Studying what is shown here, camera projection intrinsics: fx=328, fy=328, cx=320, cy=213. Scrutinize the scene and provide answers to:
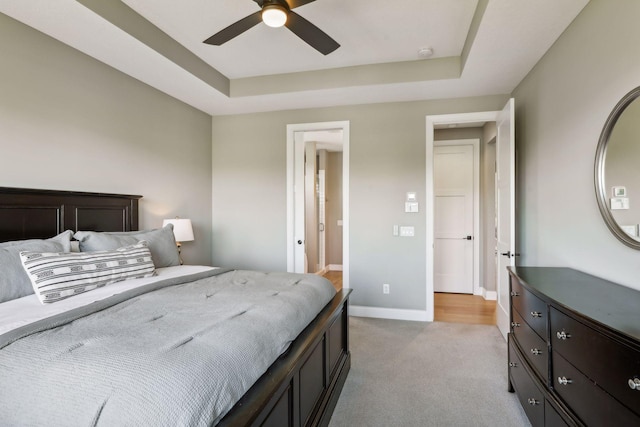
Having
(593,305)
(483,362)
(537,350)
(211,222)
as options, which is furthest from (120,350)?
(211,222)

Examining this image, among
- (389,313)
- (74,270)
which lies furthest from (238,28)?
(389,313)

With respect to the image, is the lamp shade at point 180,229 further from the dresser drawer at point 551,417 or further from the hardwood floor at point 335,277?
the dresser drawer at point 551,417

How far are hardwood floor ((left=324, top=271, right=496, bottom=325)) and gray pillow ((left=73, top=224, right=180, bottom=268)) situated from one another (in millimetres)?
2961

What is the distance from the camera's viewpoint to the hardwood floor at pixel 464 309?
3.79 metres

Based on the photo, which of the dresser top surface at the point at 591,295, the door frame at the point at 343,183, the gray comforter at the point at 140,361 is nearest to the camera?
the gray comforter at the point at 140,361

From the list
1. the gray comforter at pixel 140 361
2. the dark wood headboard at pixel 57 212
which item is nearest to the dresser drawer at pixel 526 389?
the gray comforter at pixel 140 361

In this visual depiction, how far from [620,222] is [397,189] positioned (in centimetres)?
228

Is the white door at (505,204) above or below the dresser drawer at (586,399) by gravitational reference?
above

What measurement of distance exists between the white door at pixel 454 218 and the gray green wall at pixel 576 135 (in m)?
1.83

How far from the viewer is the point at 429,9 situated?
2416mm

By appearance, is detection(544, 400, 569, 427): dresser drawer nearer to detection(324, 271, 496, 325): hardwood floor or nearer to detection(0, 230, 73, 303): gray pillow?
detection(324, 271, 496, 325): hardwood floor

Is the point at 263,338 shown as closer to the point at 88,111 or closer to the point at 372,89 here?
the point at 88,111

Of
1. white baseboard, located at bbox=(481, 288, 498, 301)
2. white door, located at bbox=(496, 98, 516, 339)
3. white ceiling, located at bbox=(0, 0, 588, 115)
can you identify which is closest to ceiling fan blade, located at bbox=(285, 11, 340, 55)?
white ceiling, located at bbox=(0, 0, 588, 115)

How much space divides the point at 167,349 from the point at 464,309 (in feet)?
13.0
